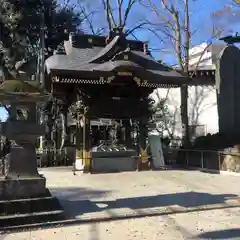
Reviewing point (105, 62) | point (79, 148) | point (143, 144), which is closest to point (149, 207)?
point (143, 144)

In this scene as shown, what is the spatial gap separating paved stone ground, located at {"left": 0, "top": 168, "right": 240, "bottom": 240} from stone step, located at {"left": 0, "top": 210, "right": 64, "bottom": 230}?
391mm

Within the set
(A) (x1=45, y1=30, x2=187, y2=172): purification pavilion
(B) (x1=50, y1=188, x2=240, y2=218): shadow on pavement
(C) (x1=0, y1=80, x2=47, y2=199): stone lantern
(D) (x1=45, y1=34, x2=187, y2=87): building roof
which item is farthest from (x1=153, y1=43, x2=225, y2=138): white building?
(C) (x1=0, y1=80, x2=47, y2=199): stone lantern

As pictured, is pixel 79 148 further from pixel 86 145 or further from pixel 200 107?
pixel 200 107

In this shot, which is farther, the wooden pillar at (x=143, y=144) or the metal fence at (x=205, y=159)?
the wooden pillar at (x=143, y=144)

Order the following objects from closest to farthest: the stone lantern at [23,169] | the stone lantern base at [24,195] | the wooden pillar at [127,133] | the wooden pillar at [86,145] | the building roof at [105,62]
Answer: the stone lantern base at [24,195] < the stone lantern at [23,169] < the building roof at [105,62] < the wooden pillar at [86,145] < the wooden pillar at [127,133]

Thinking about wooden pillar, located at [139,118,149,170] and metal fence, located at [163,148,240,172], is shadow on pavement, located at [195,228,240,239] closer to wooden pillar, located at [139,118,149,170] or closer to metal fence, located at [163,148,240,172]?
metal fence, located at [163,148,240,172]

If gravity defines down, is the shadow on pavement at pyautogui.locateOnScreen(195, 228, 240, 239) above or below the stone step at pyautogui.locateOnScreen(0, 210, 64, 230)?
below

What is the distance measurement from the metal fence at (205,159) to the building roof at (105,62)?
3.77m

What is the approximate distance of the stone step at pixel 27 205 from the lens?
7027mm

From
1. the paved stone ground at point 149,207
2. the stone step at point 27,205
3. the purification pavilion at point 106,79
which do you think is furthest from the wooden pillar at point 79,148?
the stone step at point 27,205

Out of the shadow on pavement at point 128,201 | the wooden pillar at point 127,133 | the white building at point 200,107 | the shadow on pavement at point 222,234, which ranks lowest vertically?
the shadow on pavement at point 222,234

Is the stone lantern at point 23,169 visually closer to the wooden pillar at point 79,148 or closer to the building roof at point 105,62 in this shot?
the building roof at point 105,62

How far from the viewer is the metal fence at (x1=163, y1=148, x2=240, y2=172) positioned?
14.7 metres

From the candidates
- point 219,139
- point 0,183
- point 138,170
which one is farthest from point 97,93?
point 0,183
